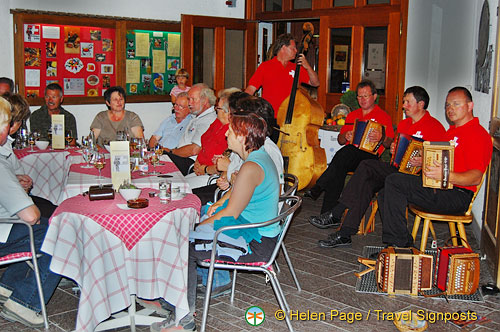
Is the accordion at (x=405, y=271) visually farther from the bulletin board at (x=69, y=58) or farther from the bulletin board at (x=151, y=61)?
the bulletin board at (x=151, y=61)

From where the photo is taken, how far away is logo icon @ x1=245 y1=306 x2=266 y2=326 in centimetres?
363

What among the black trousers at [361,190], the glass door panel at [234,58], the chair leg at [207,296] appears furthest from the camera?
the glass door panel at [234,58]

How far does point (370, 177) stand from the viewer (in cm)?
527

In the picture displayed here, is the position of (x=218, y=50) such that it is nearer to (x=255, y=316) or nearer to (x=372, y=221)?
(x=372, y=221)

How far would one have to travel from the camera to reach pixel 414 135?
5.30m

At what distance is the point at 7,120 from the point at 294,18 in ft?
20.8

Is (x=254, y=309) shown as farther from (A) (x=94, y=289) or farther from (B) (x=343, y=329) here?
(A) (x=94, y=289)

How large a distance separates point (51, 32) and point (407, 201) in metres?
5.47

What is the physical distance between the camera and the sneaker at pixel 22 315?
350 cm

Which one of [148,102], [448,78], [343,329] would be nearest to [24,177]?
[343,329]

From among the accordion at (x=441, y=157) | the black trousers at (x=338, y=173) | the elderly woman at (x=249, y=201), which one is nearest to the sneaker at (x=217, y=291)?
the elderly woman at (x=249, y=201)

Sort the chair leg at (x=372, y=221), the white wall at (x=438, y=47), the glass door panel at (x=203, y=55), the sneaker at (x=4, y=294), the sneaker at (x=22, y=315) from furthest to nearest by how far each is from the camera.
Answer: the glass door panel at (x=203, y=55)
the white wall at (x=438, y=47)
the chair leg at (x=372, y=221)
the sneaker at (x=4, y=294)
the sneaker at (x=22, y=315)

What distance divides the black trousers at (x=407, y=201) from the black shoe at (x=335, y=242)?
50 centimetres

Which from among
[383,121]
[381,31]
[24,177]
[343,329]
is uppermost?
[381,31]
